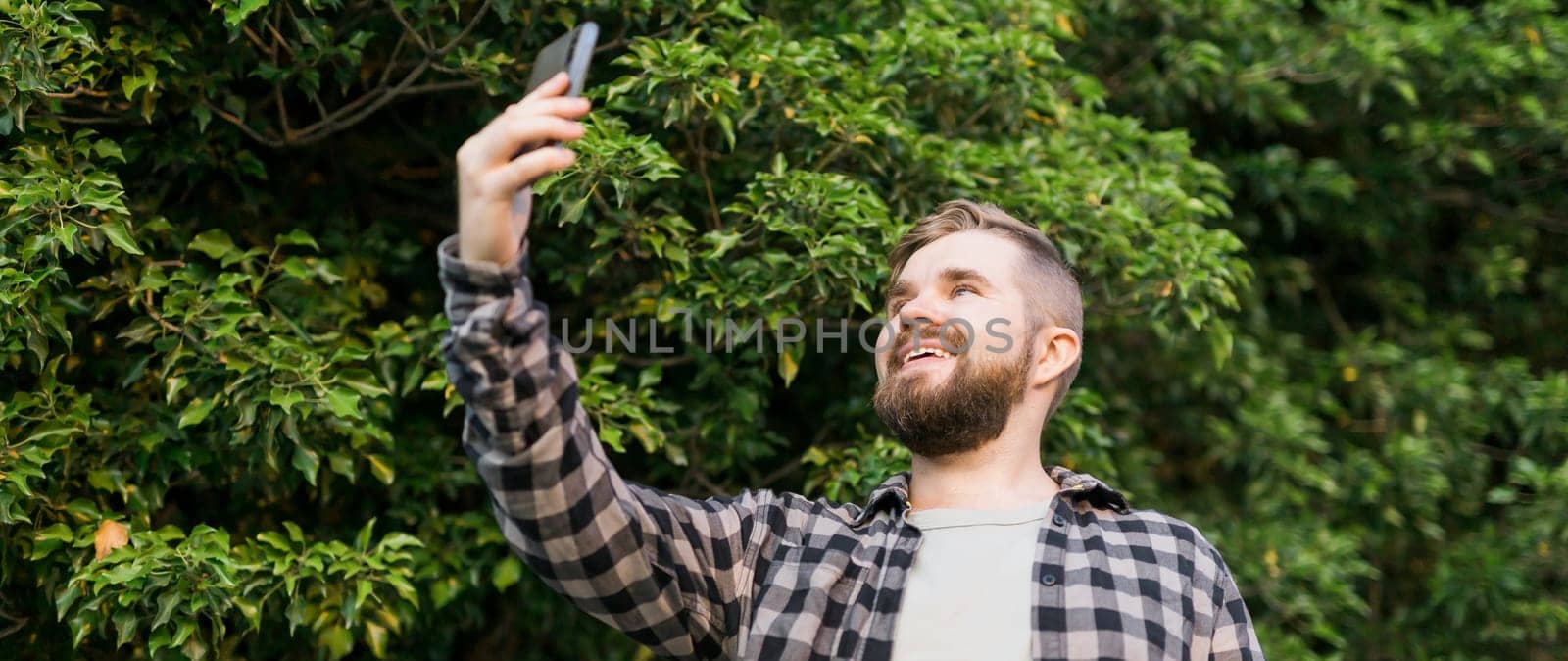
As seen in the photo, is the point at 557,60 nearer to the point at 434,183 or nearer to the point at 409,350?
the point at 409,350

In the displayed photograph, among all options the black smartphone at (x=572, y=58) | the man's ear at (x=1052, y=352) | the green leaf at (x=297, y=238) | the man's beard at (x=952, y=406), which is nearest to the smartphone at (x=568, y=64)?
the black smartphone at (x=572, y=58)

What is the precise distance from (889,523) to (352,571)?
4.03 feet

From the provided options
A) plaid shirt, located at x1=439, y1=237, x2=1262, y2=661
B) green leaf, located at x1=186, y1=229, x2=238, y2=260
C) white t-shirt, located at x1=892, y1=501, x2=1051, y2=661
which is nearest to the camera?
plaid shirt, located at x1=439, y1=237, x2=1262, y2=661

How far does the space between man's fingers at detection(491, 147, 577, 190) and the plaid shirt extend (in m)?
0.12

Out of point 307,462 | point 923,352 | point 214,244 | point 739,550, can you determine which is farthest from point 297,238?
point 923,352

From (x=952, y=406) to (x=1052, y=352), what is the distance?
34 cm

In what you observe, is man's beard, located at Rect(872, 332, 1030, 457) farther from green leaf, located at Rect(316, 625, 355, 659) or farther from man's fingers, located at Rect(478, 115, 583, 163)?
green leaf, located at Rect(316, 625, 355, 659)

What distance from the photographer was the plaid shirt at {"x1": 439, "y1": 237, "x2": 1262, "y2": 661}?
5.88 feet

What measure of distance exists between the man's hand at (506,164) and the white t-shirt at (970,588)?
2.94 feet

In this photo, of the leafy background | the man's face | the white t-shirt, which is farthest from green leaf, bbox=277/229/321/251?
the white t-shirt

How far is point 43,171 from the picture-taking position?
266 centimetres

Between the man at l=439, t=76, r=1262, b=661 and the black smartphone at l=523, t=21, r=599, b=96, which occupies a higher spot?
the black smartphone at l=523, t=21, r=599, b=96

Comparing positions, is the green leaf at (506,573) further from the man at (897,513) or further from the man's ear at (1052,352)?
the man's ear at (1052,352)

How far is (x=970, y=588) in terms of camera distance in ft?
7.04
